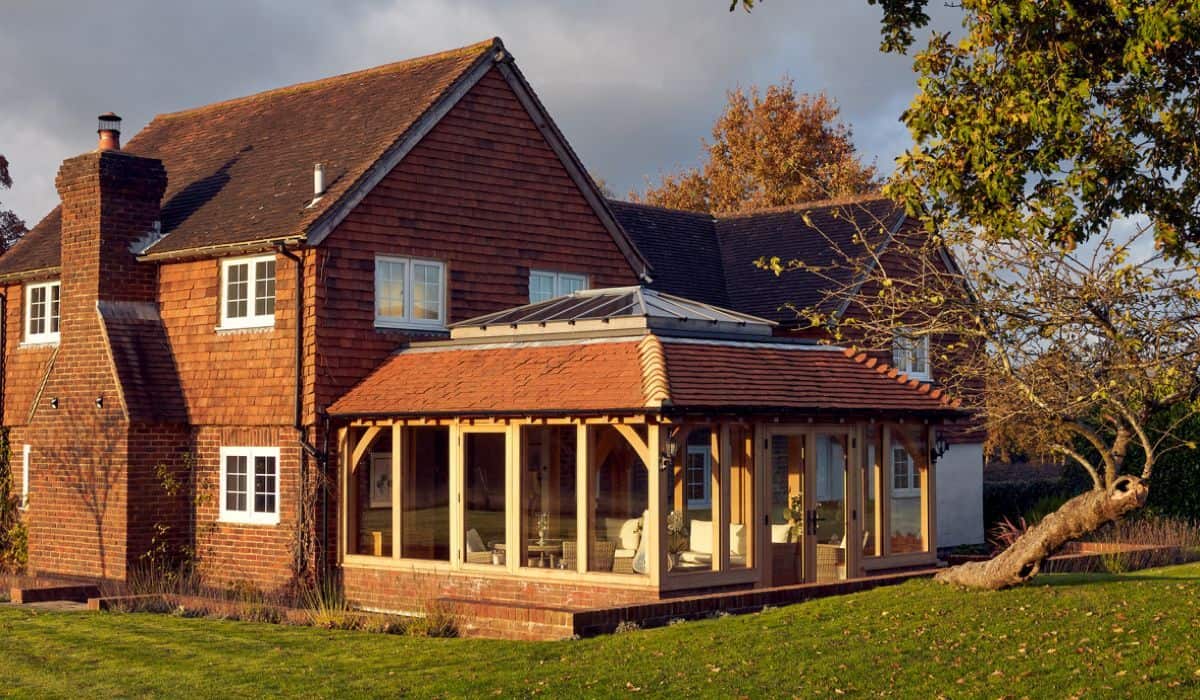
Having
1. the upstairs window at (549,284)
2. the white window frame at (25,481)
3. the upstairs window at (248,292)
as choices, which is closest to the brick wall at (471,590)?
the upstairs window at (248,292)

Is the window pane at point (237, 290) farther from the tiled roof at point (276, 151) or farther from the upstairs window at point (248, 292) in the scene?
the tiled roof at point (276, 151)

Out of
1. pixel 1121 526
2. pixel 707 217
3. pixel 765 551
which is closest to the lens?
pixel 765 551

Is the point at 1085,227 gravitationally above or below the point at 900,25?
below

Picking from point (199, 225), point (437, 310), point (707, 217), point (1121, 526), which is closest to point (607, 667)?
point (437, 310)

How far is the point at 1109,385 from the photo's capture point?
49.6 ft

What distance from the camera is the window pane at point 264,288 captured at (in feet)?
79.1

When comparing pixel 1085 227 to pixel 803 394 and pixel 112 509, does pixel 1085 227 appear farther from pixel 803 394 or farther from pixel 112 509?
pixel 112 509

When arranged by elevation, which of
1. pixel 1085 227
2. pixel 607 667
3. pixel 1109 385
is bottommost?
pixel 607 667

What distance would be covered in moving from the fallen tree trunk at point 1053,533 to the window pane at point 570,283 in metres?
9.77

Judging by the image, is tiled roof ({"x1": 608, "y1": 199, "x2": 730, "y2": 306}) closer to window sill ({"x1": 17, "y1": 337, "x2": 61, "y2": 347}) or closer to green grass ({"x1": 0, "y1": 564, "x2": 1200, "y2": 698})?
window sill ({"x1": 17, "y1": 337, "x2": 61, "y2": 347})

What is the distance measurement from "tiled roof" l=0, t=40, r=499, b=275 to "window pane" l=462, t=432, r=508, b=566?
14.7 feet

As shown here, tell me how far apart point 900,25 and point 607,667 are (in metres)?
7.04

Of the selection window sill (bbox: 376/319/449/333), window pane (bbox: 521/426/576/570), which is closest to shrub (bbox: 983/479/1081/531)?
window sill (bbox: 376/319/449/333)

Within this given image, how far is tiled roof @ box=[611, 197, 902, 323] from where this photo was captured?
31.6m
